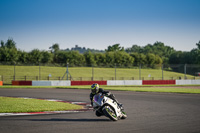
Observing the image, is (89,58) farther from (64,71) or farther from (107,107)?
(107,107)

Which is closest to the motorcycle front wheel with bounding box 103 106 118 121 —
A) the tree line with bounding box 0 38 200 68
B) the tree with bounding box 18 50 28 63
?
the tree line with bounding box 0 38 200 68

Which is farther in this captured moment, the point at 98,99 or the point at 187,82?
the point at 187,82

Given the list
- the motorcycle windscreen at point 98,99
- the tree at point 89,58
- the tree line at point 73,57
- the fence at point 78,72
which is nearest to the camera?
the motorcycle windscreen at point 98,99

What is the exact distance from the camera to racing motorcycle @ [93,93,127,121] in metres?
8.93

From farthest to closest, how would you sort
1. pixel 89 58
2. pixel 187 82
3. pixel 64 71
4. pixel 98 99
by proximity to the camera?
pixel 89 58 < pixel 64 71 < pixel 187 82 < pixel 98 99

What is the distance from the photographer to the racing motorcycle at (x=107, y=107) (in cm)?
893

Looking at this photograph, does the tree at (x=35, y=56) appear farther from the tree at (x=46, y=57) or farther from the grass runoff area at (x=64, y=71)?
the grass runoff area at (x=64, y=71)

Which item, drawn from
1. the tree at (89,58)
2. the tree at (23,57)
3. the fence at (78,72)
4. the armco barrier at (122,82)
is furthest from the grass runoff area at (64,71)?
the tree at (23,57)

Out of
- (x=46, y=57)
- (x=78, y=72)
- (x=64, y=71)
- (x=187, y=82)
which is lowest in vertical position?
(x=187, y=82)

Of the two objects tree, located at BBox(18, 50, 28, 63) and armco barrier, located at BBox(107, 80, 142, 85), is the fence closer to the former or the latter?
armco barrier, located at BBox(107, 80, 142, 85)

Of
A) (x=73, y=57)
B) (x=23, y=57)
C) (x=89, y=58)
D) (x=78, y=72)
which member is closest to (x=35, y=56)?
(x=23, y=57)

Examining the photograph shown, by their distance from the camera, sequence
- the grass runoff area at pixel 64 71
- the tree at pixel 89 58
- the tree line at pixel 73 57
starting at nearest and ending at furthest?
the grass runoff area at pixel 64 71
the tree line at pixel 73 57
the tree at pixel 89 58

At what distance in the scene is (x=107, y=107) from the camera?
8.92 meters

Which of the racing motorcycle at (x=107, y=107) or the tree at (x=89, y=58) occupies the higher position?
the tree at (x=89, y=58)
